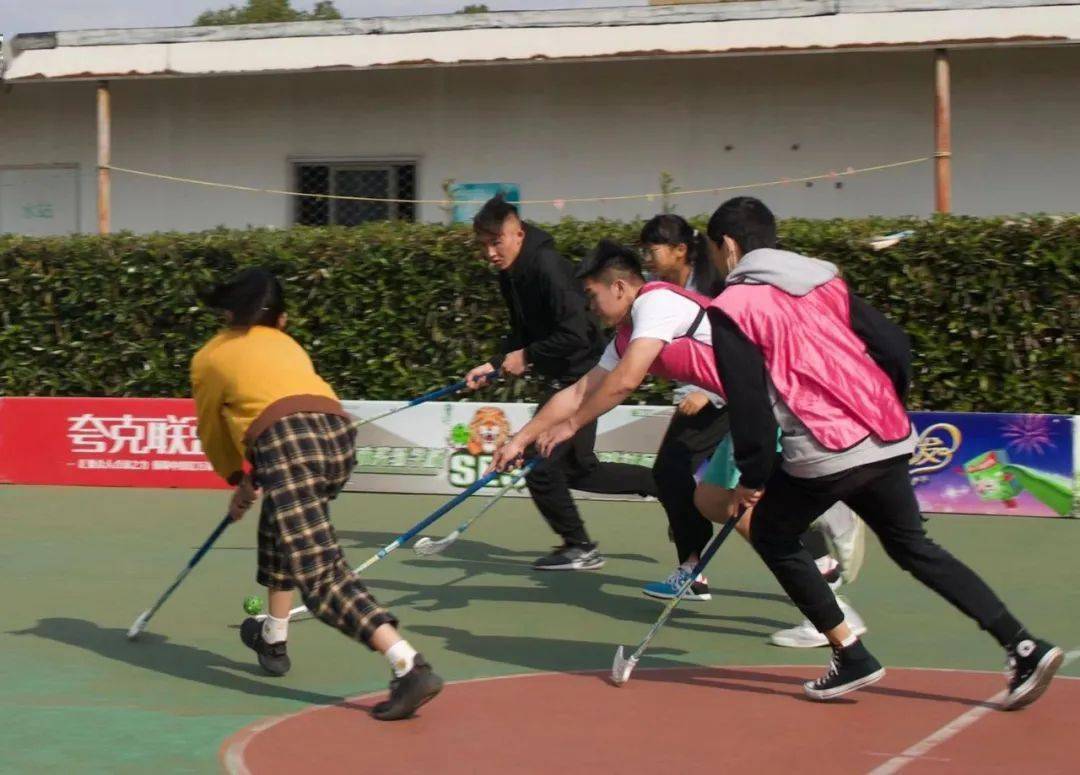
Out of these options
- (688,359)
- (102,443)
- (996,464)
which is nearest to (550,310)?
(688,359)

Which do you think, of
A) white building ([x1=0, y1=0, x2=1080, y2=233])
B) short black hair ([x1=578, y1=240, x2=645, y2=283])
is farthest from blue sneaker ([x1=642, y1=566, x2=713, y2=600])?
A: white building ([x1=0, y1=0, x2=1080, y2=233])

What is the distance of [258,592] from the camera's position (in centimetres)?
798

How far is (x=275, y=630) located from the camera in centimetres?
625

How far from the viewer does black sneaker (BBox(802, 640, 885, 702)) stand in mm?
5688

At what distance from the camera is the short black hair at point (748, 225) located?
19.6 feet

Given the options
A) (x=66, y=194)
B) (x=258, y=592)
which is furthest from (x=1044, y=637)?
(x=66, y=194)

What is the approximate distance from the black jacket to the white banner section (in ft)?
8.12

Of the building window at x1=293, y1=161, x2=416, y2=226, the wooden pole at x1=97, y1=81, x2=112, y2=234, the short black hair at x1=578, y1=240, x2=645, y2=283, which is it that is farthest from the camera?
the building window at x1=293, y1=161, x2=416, y2=226

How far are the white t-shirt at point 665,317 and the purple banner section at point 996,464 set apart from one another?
4.10 m

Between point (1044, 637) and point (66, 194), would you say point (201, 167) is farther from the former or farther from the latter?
point (1044, 637)

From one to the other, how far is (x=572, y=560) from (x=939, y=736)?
3.47 metres

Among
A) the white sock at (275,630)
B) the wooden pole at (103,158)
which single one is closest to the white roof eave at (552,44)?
the wooden pole at (103,158)

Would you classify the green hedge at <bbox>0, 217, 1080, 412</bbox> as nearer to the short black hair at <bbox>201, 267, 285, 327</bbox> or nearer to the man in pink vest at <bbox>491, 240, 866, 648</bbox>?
the man in pink vest at <bbox>491, 240, 866, 648</bbox>

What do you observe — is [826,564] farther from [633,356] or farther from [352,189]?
[352,189]
